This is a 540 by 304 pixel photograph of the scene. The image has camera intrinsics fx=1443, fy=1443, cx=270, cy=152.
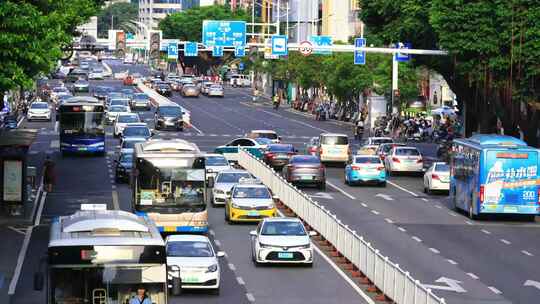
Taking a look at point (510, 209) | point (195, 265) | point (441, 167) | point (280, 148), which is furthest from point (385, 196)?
point (195, 265)

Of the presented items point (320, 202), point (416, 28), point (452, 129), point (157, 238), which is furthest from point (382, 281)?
point (452, 129)

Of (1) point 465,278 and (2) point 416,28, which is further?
(2) point 416,28

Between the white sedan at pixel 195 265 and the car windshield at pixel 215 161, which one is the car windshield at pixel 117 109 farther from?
the white sedan at pixel 195 265

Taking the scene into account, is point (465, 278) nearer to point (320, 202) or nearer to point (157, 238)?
point (157, 238)

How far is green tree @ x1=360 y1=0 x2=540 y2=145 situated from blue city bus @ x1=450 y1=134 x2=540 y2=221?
18998 millimetres

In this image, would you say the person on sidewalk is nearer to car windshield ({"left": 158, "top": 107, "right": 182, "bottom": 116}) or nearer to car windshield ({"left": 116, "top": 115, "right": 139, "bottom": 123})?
car windshield ({"left": 116, "top": 115, "right": 139, "bottom": 123})

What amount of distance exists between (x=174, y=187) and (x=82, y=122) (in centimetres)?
3134

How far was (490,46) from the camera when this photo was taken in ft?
233

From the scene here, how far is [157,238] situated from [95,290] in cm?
151

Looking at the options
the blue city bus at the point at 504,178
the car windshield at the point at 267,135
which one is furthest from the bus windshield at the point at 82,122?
the blue city bus at the point at 504,178

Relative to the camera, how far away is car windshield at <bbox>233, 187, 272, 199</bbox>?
49781 mm

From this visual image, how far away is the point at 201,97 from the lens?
515 feet

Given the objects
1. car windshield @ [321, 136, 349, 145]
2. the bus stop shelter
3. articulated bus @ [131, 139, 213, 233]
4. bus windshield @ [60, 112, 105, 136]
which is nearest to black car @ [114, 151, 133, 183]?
bus windshield @ [60, 112, 105, 136]

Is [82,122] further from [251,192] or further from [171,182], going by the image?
[171,182]
